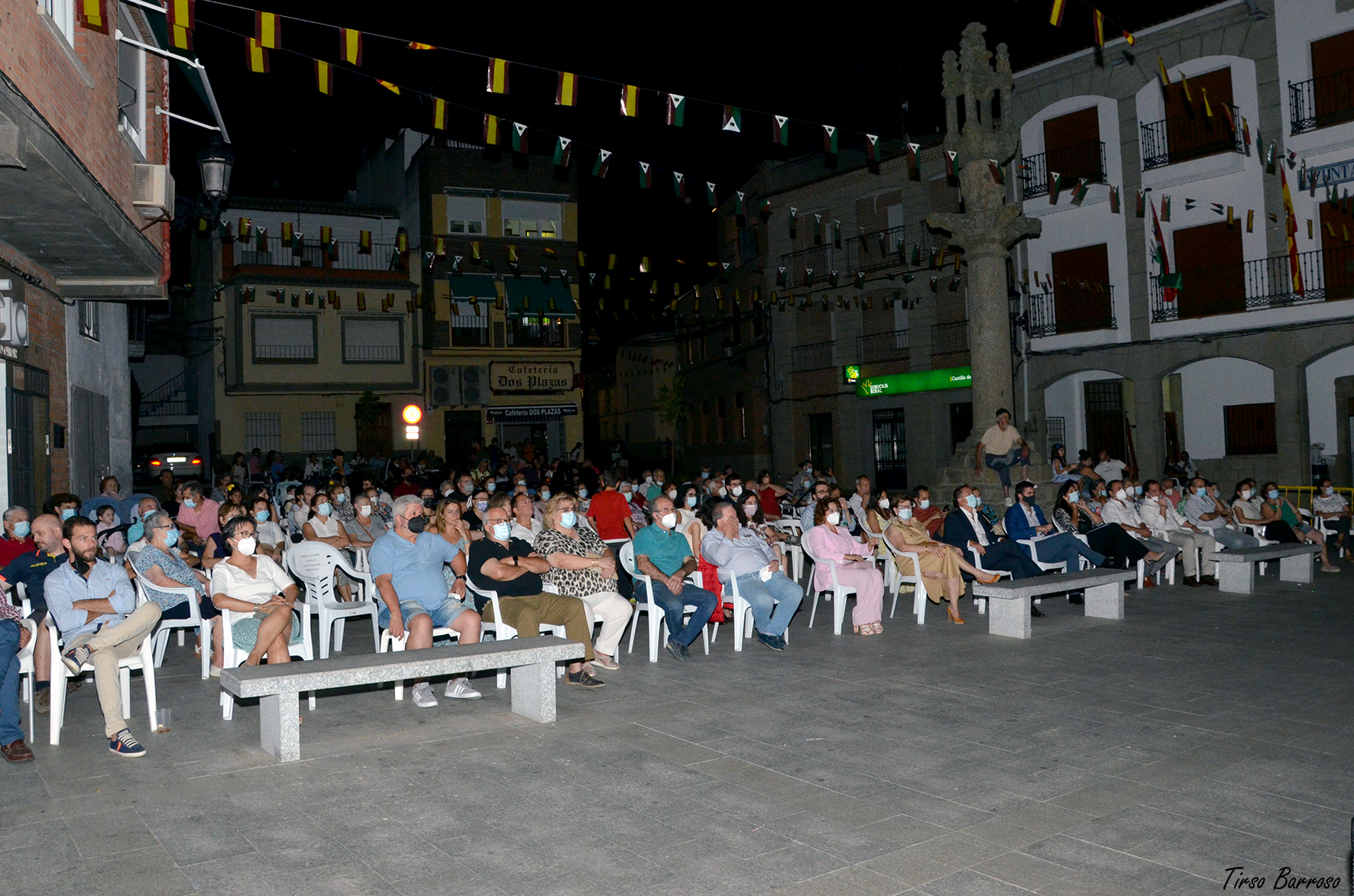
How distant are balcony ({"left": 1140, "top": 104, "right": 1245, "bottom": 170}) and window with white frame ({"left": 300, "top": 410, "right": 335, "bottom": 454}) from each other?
28.3 metres

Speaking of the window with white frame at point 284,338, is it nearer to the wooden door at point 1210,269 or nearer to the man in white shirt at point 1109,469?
the man in white shirt at point 1109,469

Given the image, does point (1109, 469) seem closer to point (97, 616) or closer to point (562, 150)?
point (562, 150)

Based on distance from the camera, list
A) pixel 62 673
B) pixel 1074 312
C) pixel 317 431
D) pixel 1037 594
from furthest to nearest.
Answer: pixel 317 431
pixel 1074 312
pixel 1037 594
pixel 62 673

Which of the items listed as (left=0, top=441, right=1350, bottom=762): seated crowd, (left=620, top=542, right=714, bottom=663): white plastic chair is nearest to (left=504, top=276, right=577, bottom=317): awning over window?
(left=0, top=441, right=1350, bottom=762): seated crowd

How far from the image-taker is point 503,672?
26.9 ft

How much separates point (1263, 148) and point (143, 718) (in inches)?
955

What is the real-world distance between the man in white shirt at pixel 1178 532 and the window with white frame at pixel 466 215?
3126cm

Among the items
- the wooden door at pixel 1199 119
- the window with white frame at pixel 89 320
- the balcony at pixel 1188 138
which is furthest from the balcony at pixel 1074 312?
the window with white frame at pixel 89 320

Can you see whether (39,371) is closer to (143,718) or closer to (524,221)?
(143,718)

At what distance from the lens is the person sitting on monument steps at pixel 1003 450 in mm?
16359

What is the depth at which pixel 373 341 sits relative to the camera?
3991 centimetres

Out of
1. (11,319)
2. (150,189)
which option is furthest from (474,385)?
(11,319)

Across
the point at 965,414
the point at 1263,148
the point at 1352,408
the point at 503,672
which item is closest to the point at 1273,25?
the point at 1263,148

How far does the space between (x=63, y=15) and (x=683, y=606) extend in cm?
790
